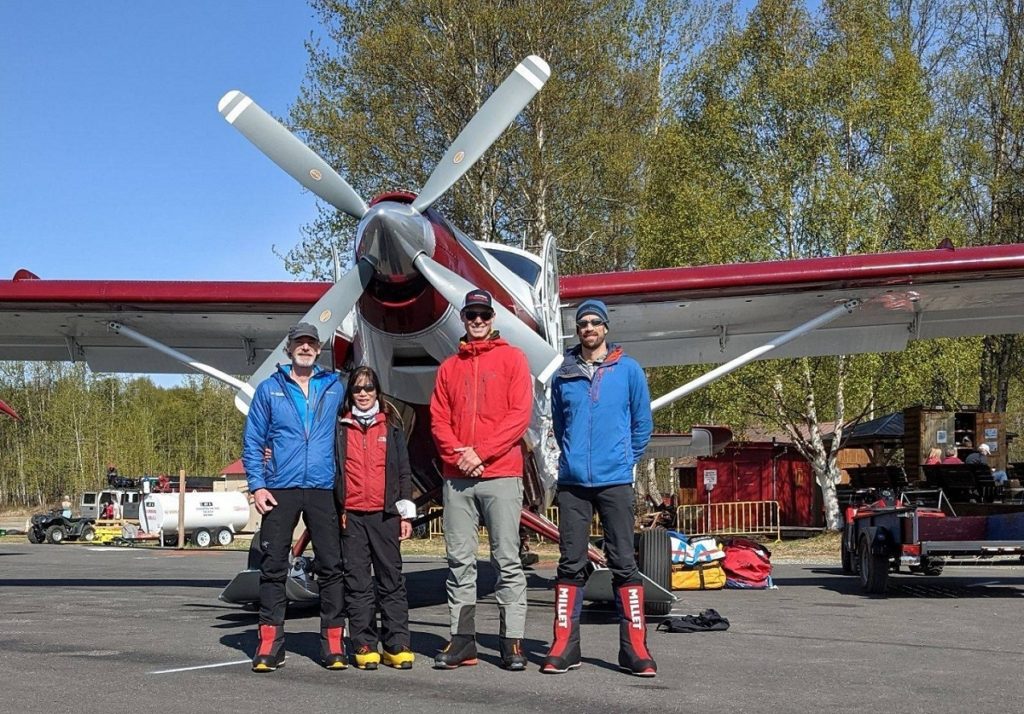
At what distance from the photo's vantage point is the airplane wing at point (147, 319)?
9.98m

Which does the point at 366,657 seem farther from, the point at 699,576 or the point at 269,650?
the point at 699,576

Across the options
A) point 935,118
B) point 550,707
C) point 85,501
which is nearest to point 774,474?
point 935,118

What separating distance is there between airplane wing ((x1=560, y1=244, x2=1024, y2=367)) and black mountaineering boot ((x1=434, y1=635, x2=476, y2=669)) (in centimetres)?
483

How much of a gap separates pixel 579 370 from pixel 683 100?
2342 centimetres

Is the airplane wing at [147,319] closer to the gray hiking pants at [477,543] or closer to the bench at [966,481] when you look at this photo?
the gray hiking pants at [477,543]

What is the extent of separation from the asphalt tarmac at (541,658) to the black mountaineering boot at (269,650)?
0.11 m

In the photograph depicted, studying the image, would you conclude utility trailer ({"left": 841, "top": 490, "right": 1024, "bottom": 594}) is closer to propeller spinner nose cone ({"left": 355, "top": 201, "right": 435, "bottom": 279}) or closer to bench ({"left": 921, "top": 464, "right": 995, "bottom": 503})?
bench ({"left": 921, "top": 464, "right": 995, "bottom": 503})

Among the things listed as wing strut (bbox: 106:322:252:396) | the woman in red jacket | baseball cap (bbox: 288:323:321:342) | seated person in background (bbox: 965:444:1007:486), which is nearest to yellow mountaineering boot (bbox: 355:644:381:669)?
the woman in red jacket

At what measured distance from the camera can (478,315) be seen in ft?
18.2

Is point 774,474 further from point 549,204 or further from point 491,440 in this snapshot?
point 491,440

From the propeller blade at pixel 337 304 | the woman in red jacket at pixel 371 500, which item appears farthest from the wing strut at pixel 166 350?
the woman in red jacket at pixel 371 500

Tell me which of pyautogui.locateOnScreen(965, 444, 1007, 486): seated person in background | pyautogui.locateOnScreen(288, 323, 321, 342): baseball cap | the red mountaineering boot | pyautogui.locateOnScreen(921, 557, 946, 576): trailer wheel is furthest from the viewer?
pyautogui.locateOnScreen(921, 557, 946, 576): trailer wheel

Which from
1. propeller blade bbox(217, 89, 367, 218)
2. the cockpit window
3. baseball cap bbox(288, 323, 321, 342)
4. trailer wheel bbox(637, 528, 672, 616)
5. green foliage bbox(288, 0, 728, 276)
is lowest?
trailer wheel bbox(637, 528, 672, 616)

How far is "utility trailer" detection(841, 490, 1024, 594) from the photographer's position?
9.69 metres
